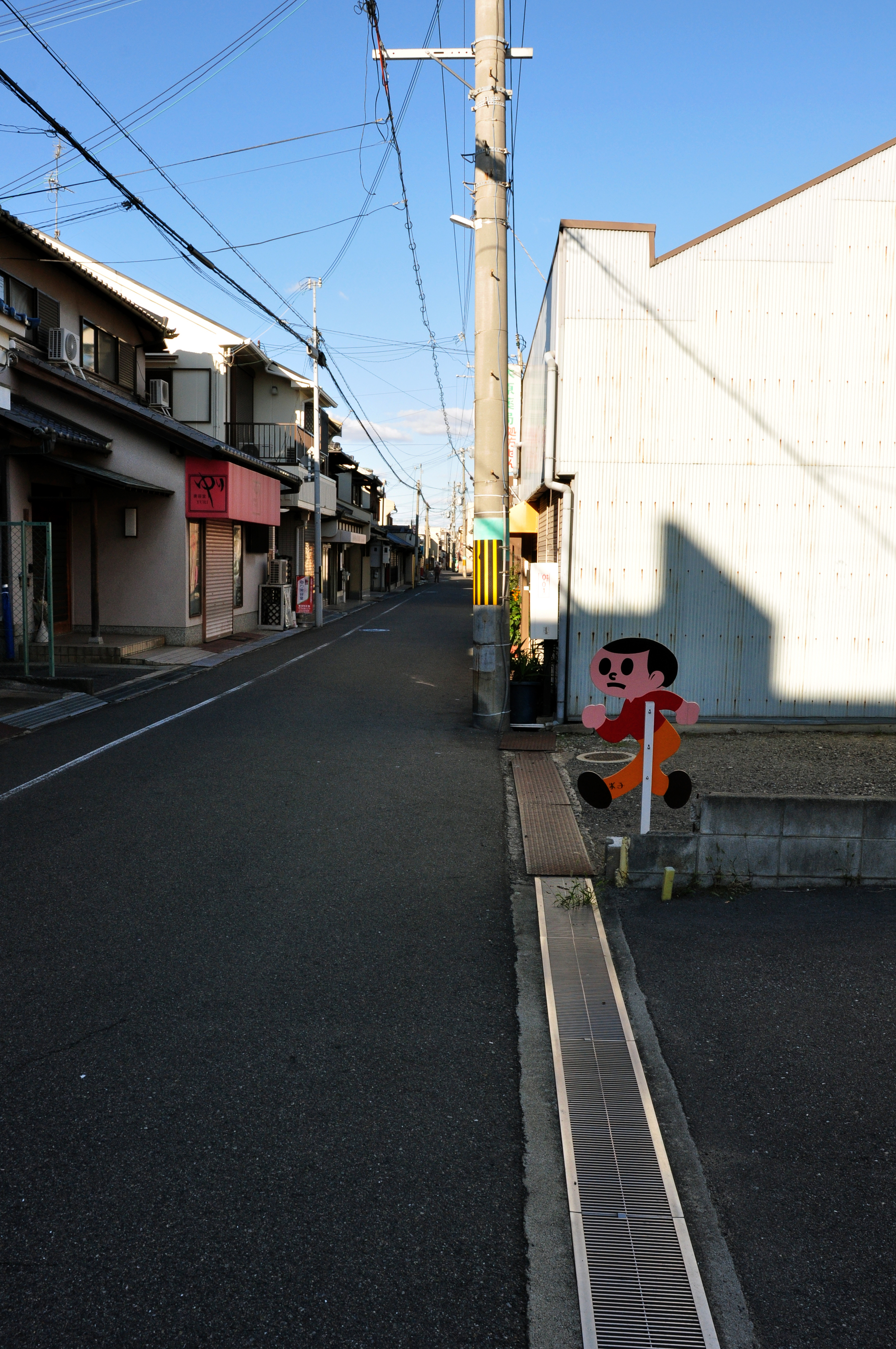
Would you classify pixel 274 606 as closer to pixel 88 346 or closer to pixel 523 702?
pixel 88 346

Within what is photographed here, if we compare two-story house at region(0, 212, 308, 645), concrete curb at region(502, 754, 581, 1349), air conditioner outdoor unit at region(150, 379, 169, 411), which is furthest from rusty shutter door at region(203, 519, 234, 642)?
concrete curb at region(502, 754, 581, 1349)

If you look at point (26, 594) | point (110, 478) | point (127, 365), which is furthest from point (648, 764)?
point (127, 365)

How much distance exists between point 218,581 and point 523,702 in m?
13.6

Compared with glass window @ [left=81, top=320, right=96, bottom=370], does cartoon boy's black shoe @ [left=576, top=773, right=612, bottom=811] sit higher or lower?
lower

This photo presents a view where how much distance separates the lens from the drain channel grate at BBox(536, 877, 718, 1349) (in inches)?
110

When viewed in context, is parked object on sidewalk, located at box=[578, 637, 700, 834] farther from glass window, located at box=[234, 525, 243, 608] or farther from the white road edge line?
glass window, located at box=[234, 525, 243, 608]

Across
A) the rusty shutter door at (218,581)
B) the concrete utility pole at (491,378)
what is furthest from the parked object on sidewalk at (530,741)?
the rusty shutter door at (218,581)

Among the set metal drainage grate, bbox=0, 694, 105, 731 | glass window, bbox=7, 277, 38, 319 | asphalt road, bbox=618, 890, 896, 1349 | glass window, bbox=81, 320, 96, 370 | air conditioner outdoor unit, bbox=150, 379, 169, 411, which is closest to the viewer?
asphalt road, bbox=618, 890, 896, 1349

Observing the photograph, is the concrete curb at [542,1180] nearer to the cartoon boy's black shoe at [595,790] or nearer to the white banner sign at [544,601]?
the cartoon boy's black shoe at [595,790]

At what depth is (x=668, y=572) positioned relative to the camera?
12156mm

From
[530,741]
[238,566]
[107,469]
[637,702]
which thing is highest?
[107,469]

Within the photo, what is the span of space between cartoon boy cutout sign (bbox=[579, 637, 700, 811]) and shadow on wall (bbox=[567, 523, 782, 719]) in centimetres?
541

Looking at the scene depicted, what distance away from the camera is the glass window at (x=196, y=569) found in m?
21.0

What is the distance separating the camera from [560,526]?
12516mm
